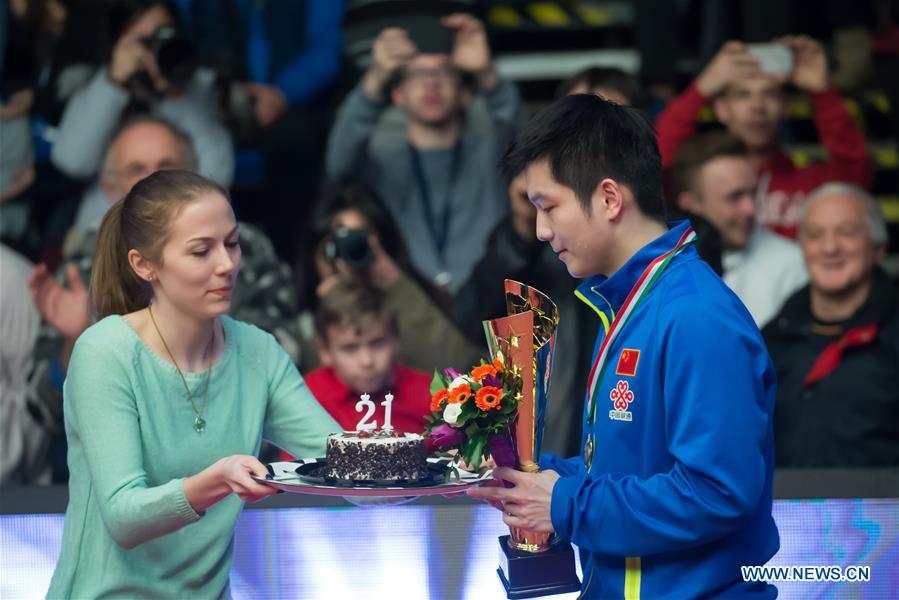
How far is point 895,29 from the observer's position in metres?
6.39

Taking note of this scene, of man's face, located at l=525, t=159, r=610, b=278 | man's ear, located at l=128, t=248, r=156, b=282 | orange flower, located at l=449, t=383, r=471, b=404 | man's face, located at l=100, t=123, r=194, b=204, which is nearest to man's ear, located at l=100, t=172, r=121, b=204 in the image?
man's face, located at l=100, t=123, r=194, b=204

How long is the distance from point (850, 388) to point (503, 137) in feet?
5.66

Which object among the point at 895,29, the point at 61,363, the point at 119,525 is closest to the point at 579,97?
the point at 119,525

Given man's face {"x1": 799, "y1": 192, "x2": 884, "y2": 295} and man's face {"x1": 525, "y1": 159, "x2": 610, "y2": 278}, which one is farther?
man's face {"x1": 799, "y1": 192, "x2": 884, "y2": 295}

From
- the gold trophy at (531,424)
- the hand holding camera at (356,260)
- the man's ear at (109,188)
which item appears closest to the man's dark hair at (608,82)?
the hand holding camera at (356,260)

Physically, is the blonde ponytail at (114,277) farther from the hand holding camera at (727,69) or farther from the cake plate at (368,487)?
the hand holding camera at (727,69)

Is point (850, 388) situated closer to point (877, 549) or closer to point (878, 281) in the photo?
point (878, 281)

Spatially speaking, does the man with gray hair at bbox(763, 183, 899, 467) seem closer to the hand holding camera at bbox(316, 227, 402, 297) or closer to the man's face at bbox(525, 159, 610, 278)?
the hand holding camera at bbox(316, 227, 402, 297)

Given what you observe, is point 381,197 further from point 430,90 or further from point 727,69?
point 727,69

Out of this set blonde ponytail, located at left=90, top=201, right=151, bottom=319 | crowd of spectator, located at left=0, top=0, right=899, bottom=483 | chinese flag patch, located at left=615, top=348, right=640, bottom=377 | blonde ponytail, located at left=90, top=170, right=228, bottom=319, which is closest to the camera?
chinese flag patch, located at left=615, top=348, right=640, bottom=377

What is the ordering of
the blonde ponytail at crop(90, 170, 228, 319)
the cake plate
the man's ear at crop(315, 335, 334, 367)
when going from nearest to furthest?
the cake plate → the blonde ponytail at crop(90, 170, 228, 319) → the man's ear at crop(315, 335, 334, 367)

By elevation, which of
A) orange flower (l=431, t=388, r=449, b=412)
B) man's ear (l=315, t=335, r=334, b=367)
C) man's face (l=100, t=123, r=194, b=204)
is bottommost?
orange flower (l=431, t=388, r=449, b=412)

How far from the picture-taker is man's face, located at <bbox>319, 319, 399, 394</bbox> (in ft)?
15.8

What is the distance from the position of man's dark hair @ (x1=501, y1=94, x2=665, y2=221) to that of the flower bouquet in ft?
1.41
